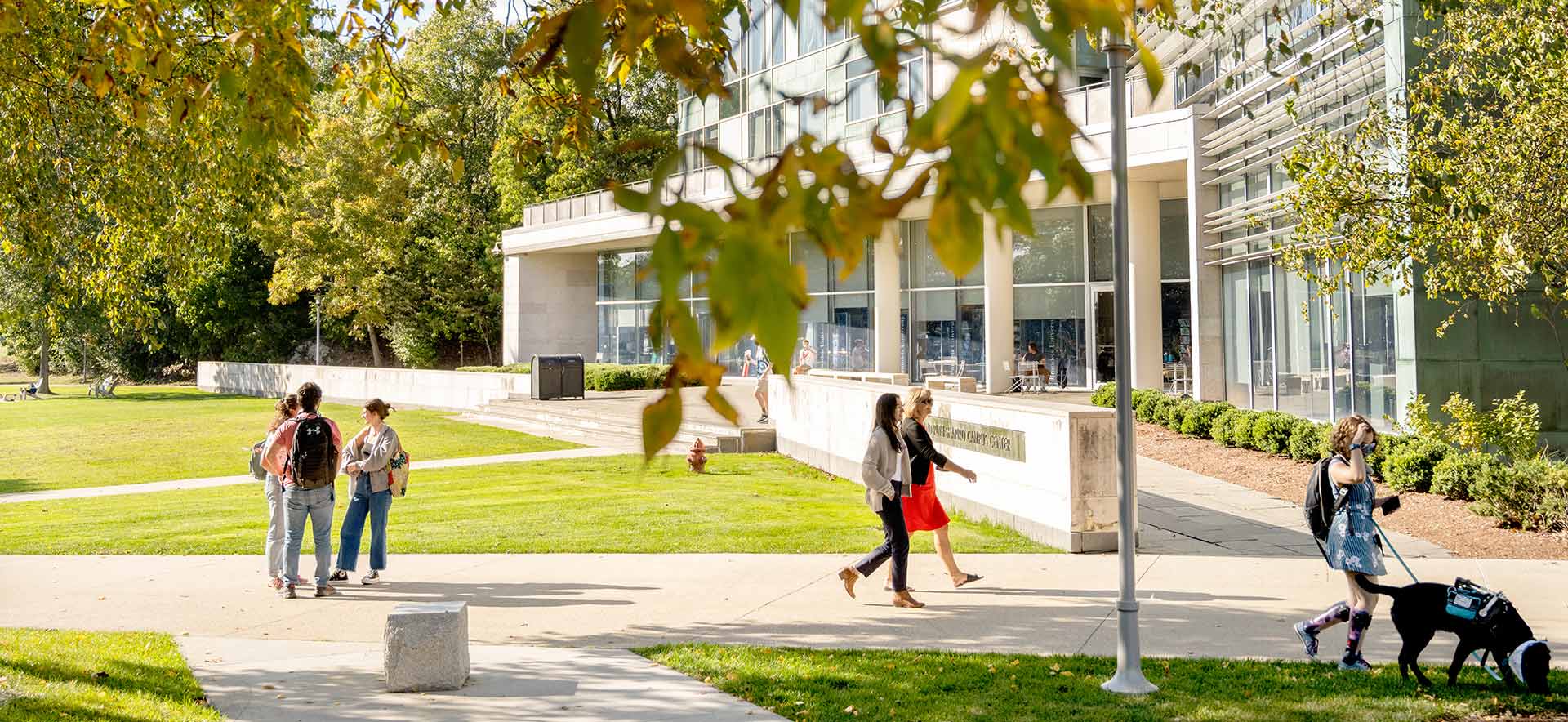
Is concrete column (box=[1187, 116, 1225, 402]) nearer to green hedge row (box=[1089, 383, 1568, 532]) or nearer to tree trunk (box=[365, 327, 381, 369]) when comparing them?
green hedge row (box=[1089, 383, 1568, 532])

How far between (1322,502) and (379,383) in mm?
38003

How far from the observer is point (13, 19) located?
22.5ft

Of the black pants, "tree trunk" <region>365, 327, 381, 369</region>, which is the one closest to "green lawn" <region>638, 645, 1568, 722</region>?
the black pants

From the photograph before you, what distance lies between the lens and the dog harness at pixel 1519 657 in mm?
6633

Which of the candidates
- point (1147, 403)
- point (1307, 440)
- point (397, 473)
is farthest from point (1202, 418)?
point (397, 473)

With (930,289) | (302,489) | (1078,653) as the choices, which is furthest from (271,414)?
(1078,653)

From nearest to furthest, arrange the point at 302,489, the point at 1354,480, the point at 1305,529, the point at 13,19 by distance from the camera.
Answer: the point at 13,19
the point at 1354,480
the point at 302,489
the point at 1305,529

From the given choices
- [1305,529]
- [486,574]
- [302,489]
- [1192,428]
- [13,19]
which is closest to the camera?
[13,19]

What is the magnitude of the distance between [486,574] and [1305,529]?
809 centimetres

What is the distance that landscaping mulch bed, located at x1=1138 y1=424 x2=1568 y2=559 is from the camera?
38.8ft

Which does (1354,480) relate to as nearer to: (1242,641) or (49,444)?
(1242,641)

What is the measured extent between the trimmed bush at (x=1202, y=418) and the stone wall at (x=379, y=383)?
746 inches

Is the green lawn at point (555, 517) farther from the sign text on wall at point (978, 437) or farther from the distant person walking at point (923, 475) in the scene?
A: the distant person walking at point (923, 475)

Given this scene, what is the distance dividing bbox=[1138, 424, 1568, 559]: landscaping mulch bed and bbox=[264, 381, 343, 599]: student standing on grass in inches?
386
